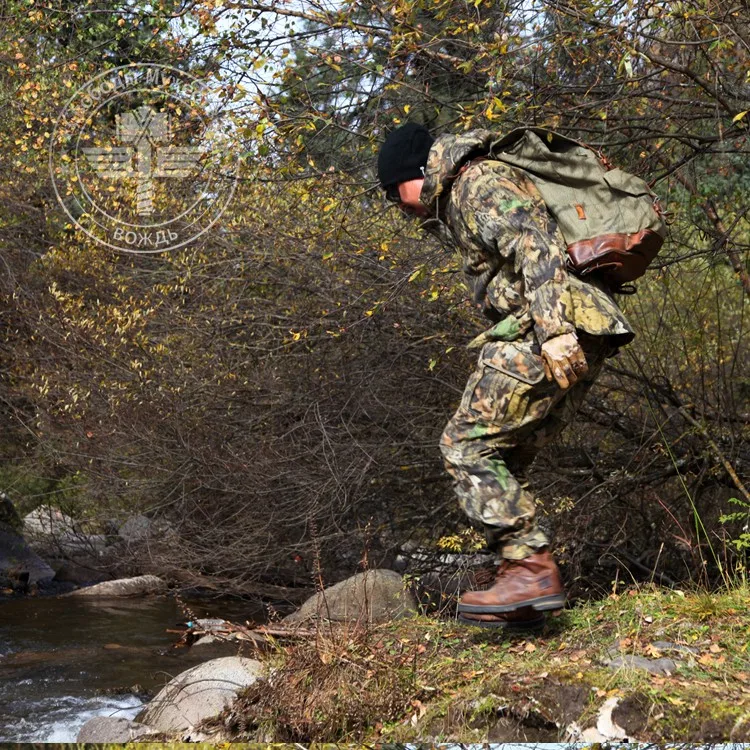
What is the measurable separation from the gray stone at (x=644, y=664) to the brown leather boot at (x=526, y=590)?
1.16 ft

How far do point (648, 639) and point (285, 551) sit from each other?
15.4 ft

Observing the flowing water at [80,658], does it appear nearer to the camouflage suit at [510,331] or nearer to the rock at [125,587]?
the rock at [125,587]

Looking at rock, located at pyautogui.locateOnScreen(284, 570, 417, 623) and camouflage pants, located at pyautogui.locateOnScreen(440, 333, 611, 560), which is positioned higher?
camouflage pants, located at pyautogui.locateOnScreen(440, 333, 611, 560)

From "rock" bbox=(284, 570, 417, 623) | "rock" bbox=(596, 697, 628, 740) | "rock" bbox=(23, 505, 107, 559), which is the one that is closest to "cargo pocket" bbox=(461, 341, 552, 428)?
"rock" bbox=(596, 697, 628, 740)

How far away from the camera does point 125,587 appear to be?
10.6 m

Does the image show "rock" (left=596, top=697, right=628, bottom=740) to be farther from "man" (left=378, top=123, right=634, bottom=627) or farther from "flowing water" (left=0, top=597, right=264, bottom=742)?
"flowing water" (left=0, top=597, right=264, bottom=742)

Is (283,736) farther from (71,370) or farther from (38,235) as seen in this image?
(38,235)

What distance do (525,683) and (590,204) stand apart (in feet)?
6.93

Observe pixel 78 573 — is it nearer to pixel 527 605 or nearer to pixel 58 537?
pixel 58 537

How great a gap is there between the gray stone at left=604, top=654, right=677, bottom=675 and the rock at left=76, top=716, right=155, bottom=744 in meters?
2.25

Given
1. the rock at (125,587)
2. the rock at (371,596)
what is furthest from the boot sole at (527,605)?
the rock at (125,587)

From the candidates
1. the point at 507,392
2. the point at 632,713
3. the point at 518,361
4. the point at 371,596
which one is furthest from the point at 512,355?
the point at 371,596

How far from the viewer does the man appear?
435 centimetres

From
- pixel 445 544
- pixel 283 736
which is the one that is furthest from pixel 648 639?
pixel 445 544
